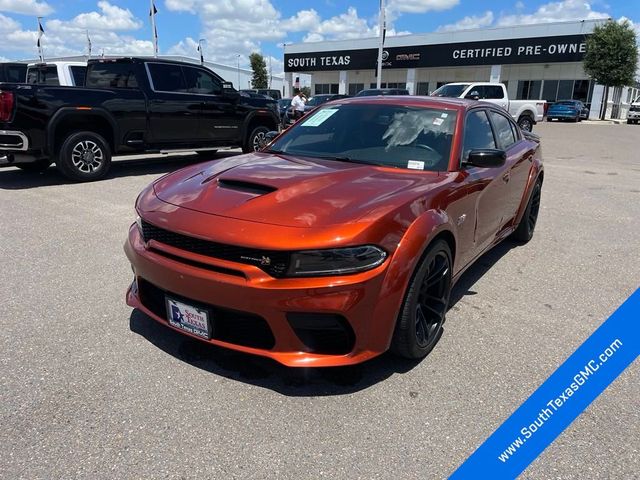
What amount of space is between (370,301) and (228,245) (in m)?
0.76

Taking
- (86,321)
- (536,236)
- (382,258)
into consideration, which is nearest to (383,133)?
(382,258)

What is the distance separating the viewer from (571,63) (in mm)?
37250

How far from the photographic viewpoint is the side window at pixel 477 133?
3741 mm

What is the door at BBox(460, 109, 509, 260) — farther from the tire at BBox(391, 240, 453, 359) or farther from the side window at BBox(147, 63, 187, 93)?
the side window at BBox(147, 63, 187, 93)

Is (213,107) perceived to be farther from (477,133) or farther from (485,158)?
(485,158)

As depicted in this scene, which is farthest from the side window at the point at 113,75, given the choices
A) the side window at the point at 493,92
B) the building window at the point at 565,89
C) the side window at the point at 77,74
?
the building window at the point at 565,89

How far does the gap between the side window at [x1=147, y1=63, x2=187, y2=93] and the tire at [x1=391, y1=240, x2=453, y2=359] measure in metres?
7.38

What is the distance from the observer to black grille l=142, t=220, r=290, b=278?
2393 millimetres

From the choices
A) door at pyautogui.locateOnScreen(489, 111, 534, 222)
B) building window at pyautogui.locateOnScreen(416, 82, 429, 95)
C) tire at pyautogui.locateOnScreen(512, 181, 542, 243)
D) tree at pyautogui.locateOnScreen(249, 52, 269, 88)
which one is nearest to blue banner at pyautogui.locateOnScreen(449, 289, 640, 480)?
door at pyautogui.locateOnScreen(489, 111, 534, 222)

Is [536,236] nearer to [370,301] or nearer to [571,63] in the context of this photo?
[370,301]

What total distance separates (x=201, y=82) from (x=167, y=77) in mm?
747

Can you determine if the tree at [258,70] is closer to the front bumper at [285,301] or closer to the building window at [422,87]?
the building window at [422,87]

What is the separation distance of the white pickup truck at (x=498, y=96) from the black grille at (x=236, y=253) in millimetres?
17038

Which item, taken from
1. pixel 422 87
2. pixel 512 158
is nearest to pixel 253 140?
pixel 512 158
